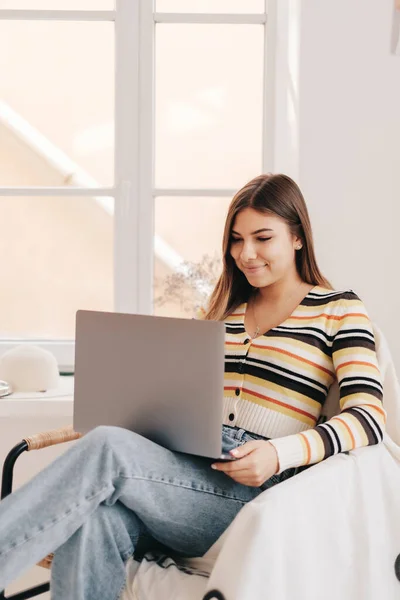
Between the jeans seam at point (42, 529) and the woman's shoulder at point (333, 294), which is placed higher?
the woman's shoulder at point (333, 294)

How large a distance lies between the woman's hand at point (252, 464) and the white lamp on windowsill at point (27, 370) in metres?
0.86

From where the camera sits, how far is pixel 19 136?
2.36 m

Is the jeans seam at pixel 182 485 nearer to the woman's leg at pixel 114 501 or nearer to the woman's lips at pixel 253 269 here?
the woman's leg at pixel 114 501

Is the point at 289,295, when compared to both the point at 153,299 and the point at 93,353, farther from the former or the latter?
the point at 153,299

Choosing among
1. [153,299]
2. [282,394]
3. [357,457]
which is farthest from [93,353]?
[153,299]

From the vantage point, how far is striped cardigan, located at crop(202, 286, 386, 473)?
4.82 feet

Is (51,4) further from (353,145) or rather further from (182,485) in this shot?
(182,485)

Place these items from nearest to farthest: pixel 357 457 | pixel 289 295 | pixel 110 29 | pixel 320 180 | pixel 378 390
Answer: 1. pixel 357 457
2. pixel 378 390
3. pixel 289 295
4. pixel 320 180
5. pixel 110 29

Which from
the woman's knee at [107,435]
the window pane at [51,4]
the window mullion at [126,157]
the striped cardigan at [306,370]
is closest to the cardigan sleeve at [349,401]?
the striped cardigan at [306,370]

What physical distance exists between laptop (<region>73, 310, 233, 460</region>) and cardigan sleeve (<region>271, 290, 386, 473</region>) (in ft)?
0.49

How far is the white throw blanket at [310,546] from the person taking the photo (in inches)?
45.0

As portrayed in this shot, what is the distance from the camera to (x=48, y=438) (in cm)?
163

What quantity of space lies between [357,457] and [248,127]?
1.26 m

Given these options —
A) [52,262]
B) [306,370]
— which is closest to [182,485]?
[306,370]
